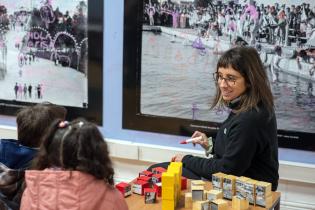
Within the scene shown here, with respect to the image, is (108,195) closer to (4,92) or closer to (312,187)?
(312,187)

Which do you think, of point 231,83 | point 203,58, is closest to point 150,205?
point 231,83

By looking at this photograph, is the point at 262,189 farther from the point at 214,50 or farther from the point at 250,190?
the point at 214,50

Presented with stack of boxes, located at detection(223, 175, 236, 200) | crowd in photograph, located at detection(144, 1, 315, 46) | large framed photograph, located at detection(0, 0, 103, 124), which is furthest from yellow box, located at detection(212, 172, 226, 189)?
large framed photograph, located at detection(0, 0, 103, 124)

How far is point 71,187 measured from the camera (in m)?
1.78

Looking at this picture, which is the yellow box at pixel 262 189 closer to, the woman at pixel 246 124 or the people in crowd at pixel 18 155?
the woman at pixel 246 124

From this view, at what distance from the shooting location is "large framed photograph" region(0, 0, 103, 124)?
368cm

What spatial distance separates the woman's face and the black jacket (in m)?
0.11

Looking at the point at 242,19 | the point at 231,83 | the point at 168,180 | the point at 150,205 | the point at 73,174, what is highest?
the point at 242,19

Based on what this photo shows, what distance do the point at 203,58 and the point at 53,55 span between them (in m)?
1.17

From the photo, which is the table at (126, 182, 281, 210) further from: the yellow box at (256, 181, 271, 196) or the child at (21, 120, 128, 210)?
the child at (21, 120, 128, 210)

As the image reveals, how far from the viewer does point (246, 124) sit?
2453 millimetres

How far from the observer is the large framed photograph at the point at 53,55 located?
368 cm

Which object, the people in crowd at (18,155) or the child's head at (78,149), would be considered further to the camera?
the people in crowd at (18,155)

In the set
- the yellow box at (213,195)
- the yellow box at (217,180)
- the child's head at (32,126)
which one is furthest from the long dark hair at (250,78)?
the child's head at (32,126)
